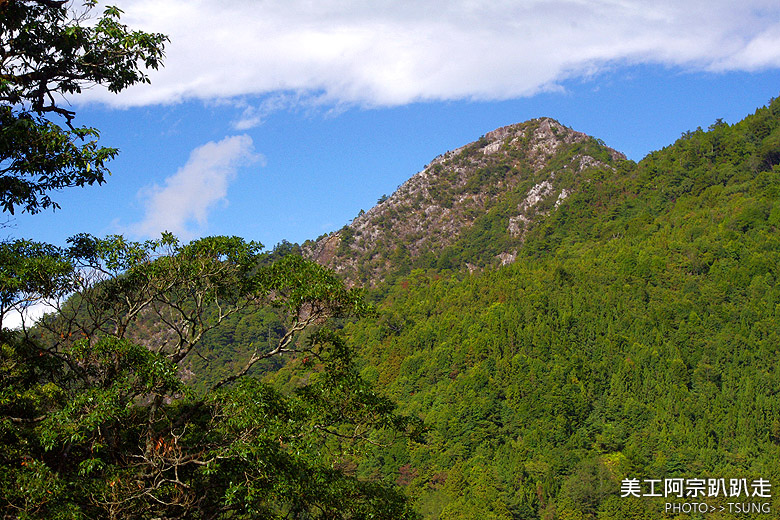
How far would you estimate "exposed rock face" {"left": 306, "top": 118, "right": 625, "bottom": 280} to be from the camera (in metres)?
129

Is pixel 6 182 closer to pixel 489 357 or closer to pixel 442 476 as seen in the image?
pixel 442 476

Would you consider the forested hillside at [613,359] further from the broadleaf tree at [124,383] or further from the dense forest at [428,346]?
the broadleaf tree at [124,383]

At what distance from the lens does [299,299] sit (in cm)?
1082

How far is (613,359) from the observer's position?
238 feet

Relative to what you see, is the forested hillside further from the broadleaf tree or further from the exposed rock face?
the broadleaf tree

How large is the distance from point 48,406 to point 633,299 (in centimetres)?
7556

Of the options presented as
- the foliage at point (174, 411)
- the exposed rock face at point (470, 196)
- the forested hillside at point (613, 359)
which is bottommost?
the foliage at point (174, 411)

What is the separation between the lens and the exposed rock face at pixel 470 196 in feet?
422

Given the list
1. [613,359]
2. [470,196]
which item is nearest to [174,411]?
[613,359]

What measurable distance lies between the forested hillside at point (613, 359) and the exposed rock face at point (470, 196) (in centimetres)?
2960

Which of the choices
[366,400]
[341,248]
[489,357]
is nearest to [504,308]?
[489,357]

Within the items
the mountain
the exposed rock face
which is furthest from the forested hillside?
the exposed rock face

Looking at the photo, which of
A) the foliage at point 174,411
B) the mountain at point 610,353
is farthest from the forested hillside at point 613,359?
the foliage at point 174,411

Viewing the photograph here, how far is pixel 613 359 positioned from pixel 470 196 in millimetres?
77257
